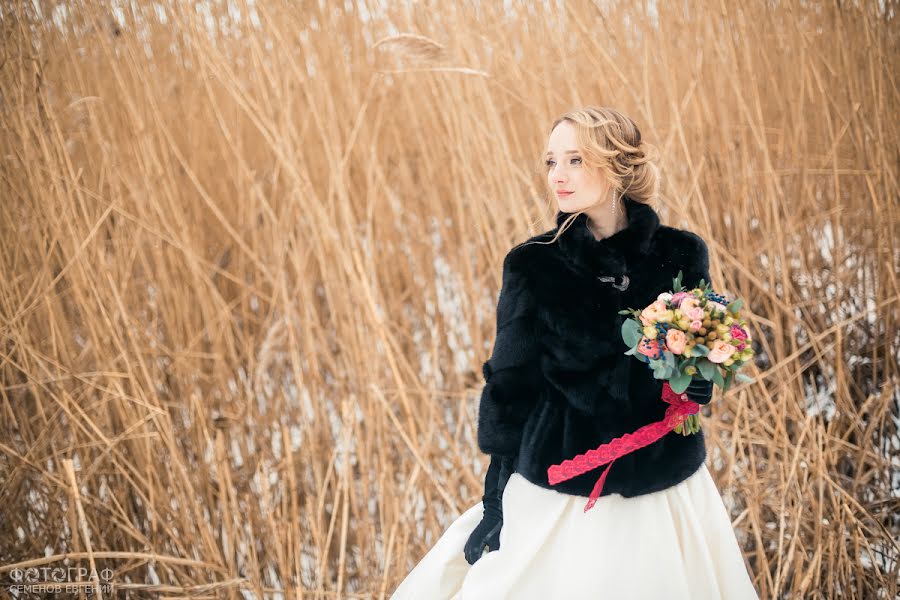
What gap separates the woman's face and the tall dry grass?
308 mm

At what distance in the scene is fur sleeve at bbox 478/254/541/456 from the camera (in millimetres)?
1010

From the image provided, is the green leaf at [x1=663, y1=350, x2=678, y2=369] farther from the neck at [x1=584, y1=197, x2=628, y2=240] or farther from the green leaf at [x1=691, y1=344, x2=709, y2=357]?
the neck at [x1=584, y1=197, x2=628, y2=240]

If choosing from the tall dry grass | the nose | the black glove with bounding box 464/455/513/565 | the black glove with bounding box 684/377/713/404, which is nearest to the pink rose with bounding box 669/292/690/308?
the black glove with bounding box 684/377/713/404

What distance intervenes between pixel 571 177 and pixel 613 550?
496mm

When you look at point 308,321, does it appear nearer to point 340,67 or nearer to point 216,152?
point 340,67

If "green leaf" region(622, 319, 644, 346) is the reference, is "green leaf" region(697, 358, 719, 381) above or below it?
below

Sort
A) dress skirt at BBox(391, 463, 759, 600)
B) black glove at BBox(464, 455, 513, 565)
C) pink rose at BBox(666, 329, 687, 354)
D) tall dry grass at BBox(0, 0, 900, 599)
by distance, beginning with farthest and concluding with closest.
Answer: tall dry grass at BBox(0, 0, 900, 599) → black glove at BBox(464, 455, 513, 565) → dress skirt at BBox(391, 463, 759, 600) → pink rose at BBox(666, 329, 687, 354)

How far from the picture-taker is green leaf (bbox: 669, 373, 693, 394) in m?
0.86

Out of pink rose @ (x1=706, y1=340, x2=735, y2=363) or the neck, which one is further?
the neck

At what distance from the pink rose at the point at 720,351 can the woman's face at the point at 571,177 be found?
264 millimetres

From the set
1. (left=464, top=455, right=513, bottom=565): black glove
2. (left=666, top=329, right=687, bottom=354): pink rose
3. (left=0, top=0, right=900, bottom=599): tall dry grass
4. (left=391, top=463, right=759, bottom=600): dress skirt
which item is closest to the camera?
(left=666, top=329, right=687, bottom=354): pink rose

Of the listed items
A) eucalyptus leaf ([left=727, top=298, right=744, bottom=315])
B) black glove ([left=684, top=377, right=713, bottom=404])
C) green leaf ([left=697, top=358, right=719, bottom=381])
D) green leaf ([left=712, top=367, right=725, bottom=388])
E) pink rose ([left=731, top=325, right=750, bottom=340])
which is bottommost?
black glove ([left=684, top=377, right=713, bottom=404])

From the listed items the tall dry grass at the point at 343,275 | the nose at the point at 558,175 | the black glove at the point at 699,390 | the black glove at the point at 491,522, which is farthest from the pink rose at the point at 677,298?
the tall dry grass at the point at 343,275

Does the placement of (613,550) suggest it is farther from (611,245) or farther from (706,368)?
(611,245)
